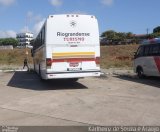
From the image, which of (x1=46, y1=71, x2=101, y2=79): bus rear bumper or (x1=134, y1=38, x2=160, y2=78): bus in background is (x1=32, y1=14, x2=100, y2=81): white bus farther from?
(x1=134, y1=38, x2=160, y2=78): bus in background

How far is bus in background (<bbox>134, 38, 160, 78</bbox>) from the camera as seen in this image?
1917 centimetres

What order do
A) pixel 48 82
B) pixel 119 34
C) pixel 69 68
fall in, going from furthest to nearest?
pixel 119 34 < pixel 48 82 < pixel 69 68

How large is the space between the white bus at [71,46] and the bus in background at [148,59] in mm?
4289

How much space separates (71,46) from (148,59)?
5793mm

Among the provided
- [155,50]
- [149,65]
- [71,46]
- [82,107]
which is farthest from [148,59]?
[82,107]

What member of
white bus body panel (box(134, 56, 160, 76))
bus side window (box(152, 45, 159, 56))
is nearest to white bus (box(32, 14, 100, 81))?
bus side window (box(152, 45, 159, 56))

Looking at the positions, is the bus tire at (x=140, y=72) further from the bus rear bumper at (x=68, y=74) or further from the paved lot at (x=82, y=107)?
the bus rear bumper at (x=68, y=74)

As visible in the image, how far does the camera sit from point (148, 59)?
20125 mm

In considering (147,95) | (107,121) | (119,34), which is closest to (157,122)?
(107,121)

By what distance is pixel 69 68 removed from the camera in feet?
52.8

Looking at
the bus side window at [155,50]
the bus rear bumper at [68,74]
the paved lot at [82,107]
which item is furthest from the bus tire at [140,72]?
the bus rear bumper at [68,74]

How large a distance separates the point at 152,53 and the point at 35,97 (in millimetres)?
8512

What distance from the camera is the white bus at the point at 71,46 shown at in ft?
52.3

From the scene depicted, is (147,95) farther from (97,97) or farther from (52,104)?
(52,104)
